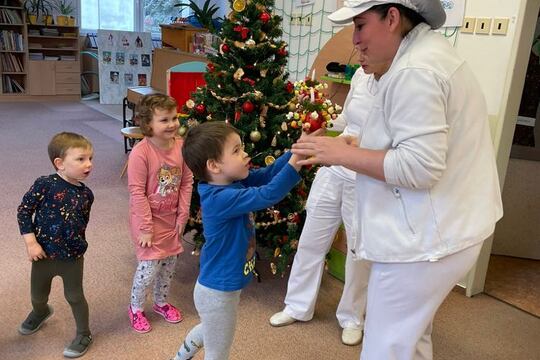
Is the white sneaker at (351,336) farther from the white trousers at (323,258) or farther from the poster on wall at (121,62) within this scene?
the poster on wall at (121,62)

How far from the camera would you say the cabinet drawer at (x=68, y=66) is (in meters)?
8.38

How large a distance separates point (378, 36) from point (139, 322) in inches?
67.0

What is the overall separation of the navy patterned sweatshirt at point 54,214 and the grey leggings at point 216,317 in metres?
0.64

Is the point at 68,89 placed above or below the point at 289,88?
below

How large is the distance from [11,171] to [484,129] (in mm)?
4336

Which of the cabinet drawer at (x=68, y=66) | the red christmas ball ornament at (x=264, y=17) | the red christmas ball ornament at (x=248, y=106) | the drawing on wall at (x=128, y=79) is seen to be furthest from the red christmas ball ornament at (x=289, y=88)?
the cabinet drawer at (x=68, y=66)

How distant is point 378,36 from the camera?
123 cm

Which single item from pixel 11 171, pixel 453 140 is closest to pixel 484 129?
pixel 453 140

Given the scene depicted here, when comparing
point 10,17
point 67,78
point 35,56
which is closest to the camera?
point 10,17

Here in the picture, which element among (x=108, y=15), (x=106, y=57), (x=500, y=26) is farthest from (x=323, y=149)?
(x=108, y=15)

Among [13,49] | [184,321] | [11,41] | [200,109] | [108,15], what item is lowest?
[184,321]

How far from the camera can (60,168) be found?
74.0 inches

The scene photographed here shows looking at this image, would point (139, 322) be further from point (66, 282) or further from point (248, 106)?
point (248, 106)

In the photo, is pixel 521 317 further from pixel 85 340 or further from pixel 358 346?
pixel 85 340
